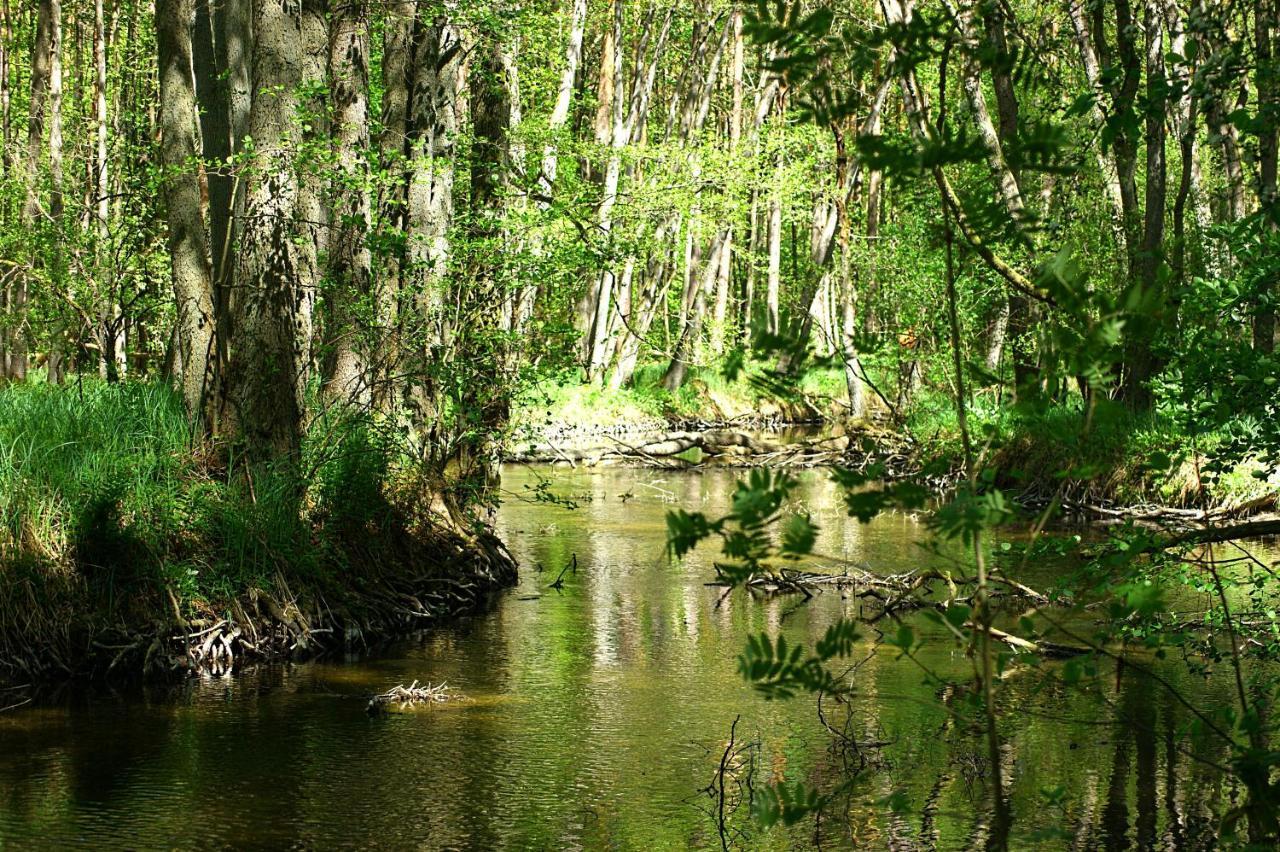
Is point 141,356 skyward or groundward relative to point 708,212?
groundward

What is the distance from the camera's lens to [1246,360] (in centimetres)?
606

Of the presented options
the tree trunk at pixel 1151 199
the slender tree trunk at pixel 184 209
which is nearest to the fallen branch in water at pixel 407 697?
the slender tree trunk at pixel 184 209

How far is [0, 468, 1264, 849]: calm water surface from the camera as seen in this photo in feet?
22.5

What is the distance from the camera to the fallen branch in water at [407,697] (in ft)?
30.0

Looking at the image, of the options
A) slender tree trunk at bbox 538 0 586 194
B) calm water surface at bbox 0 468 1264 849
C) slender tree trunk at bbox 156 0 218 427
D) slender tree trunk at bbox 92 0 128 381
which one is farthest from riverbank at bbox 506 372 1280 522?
slender tree trunk at bbox 92 0 128 381

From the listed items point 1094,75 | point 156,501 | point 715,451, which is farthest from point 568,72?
point 156,501

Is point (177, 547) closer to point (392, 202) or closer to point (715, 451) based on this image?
point (392, 202)

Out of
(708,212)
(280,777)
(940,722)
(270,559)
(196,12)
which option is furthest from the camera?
(708,212)

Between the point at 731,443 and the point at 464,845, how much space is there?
19.0m

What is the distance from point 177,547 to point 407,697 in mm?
2236

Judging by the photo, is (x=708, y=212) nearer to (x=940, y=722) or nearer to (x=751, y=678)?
(x=940, y=722)

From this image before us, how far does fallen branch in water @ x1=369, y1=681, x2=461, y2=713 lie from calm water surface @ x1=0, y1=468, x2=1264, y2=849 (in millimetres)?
145

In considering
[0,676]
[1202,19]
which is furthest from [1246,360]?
[0,676]

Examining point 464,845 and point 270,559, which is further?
point 270,559
